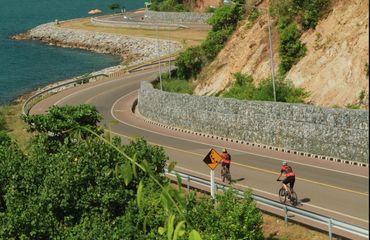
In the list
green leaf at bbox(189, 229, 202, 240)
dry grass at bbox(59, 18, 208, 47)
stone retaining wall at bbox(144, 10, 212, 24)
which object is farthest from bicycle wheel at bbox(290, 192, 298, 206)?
stone retaining wall at bbox(144, 10, 212, 24)

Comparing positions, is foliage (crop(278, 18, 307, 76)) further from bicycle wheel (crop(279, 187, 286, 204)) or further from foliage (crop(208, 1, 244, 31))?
bicycle wheel (crop(279, 187, 286, 204))

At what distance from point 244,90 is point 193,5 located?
78.5 m

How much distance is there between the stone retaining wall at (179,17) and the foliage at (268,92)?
66281 mm

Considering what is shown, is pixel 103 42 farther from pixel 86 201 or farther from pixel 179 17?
pixel 86 201

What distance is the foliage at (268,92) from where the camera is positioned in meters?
35.9

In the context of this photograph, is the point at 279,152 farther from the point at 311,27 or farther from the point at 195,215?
the point at 195,215

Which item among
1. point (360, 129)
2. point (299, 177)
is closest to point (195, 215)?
point (299, 177)

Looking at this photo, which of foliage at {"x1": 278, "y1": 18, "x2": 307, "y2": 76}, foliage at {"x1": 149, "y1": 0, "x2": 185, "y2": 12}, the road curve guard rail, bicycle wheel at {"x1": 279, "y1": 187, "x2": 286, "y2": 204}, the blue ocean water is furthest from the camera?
foliage at {"x1": 149, "y1": 0, "x2": 185, "y2": 12}

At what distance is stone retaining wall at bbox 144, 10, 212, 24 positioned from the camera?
4203 inches

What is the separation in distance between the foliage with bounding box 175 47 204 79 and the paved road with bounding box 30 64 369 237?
24.4 feet

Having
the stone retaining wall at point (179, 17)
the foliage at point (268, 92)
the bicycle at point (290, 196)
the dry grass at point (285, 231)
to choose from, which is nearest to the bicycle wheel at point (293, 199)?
the bicycle at point (290, 196)

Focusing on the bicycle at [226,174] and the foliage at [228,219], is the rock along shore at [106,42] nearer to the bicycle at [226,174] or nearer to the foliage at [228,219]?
the bicycle at [226,174]

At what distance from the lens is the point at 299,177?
26.7 metres

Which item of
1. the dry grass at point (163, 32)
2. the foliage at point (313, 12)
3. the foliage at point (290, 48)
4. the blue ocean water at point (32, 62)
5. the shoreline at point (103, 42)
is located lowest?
the blue ocean water at point (32, 62)
